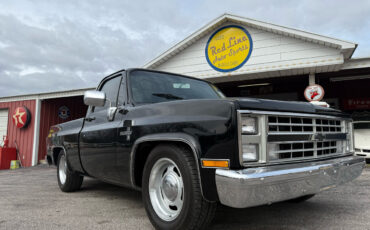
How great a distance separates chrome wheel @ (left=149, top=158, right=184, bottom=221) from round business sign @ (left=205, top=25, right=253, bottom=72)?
7333 millimetres

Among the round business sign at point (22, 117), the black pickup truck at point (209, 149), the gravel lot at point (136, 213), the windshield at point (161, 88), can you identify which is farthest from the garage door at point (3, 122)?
the windshield at point (161, 88)

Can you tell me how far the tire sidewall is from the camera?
214 cm

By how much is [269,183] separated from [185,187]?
65cm

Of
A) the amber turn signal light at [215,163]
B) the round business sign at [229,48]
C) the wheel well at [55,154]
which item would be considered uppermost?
the round business sign at [229,48]

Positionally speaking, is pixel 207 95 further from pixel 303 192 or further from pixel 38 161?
pixel 38 161

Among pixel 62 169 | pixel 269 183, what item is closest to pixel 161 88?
pixel 269 183

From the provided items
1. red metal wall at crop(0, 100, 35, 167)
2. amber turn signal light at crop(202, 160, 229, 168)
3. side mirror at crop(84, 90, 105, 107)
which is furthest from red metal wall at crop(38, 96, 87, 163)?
amber turn signal light at crop(202, 160, 229, 168)

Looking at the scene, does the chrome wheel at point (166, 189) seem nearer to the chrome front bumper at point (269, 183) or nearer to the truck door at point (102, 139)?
the chrome front bumper at point (269, 183)

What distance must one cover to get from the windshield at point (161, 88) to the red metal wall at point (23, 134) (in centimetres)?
1136

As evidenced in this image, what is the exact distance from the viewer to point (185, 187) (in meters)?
2.18

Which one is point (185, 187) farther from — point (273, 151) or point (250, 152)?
point (273, 151)

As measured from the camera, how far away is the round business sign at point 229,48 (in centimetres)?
928

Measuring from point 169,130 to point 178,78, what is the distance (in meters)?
1.45

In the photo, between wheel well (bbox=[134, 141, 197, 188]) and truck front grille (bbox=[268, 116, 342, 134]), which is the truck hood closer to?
truck front grille (bbox=[268, 116, 342, 134])
